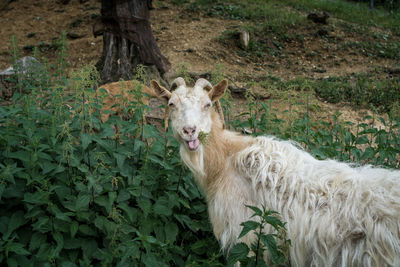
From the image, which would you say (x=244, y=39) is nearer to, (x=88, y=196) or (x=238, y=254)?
(x=88, y=196)

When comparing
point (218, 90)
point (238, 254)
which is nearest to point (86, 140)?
point (218, 90)

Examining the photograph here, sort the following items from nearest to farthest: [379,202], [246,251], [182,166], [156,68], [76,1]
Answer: [246,251], [379,202], [182,166], [156,68], [76,1]

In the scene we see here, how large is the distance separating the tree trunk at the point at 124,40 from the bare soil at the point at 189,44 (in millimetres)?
1159

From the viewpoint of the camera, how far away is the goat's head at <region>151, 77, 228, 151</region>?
333 cm

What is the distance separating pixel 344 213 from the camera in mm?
2883

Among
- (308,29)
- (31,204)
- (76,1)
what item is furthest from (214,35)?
(31,204)

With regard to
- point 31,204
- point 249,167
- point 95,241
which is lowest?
point 95,241

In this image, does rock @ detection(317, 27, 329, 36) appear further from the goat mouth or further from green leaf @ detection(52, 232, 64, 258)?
green leaf @ detection(52, 232, 64, 258)

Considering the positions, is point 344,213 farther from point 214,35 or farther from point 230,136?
point 214,35

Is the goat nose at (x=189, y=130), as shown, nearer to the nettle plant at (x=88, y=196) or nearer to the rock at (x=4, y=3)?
the nettle plant at (x=88, y=196)

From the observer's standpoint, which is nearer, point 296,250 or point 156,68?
point 296,250

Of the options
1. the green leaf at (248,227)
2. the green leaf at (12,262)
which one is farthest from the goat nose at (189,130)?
the green leaf at (12,262)

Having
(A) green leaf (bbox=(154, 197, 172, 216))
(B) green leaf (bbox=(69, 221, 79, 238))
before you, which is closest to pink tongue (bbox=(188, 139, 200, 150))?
(A) green leaf (bbox=(154, 197, 172, 216))

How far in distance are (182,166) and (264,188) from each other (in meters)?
0.77
